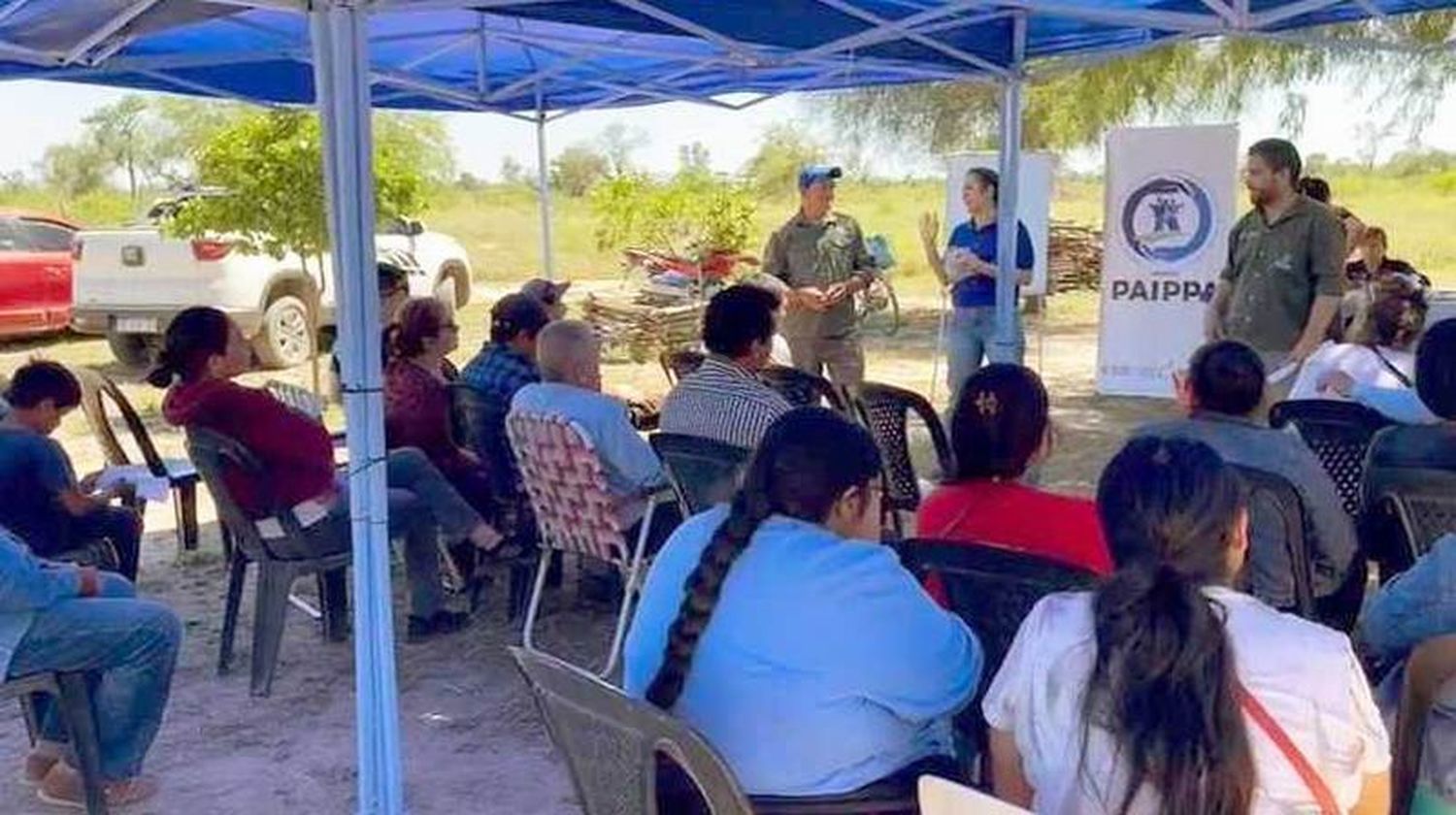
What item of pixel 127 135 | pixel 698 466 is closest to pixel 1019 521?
pixel 698 466

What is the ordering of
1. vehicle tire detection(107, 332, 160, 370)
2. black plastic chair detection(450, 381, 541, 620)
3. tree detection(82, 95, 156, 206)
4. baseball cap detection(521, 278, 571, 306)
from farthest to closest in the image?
tree detection(82, 95, 156, 206)
vehicle tire detection(107, 332, 160, 370)
baseball cap detection(521, 278, 571, 306)
black plastic chair detection(450, 381, 541, 620)

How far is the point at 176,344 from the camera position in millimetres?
4543

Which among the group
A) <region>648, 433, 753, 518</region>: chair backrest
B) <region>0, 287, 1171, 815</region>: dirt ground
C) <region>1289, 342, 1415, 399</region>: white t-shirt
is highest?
<region>1289, 342, 1415, 399</region>: white t-shirt

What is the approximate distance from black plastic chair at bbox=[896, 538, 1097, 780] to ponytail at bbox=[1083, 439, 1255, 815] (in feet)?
1.92

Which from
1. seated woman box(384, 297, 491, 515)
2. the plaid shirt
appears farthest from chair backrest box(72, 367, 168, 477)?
the plaid shirt

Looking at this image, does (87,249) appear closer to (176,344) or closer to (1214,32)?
(176,344)

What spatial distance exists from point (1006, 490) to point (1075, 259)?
16984 mm

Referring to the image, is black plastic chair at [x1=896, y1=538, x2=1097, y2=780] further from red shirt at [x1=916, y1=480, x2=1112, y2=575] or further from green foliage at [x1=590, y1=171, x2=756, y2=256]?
green foliage at [x1=590, y1=171, x2=756, y2=256]

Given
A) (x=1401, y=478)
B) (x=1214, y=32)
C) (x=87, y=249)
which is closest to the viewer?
(x=1401, y=478)

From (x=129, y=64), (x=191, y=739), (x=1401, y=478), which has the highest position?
(x=129, y=64)

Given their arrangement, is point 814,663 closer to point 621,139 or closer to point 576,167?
point 621,139

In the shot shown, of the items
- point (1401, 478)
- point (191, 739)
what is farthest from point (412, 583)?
point (1401, 478)

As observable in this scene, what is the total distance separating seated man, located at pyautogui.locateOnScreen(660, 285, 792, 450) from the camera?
4387mm

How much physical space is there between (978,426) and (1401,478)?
3.51 ft
